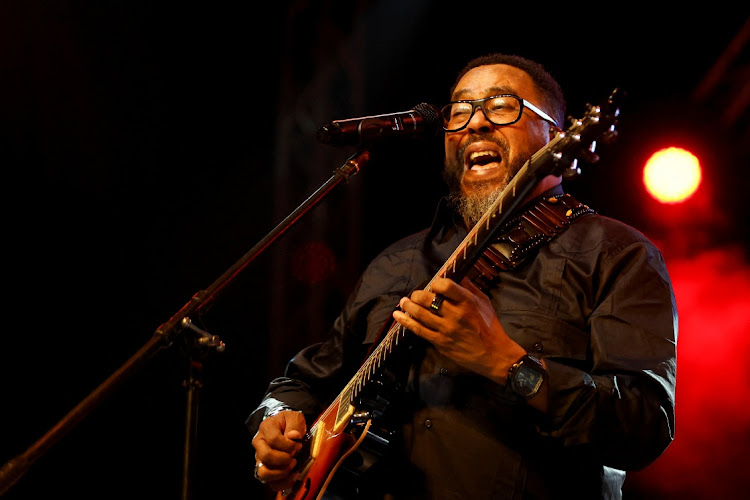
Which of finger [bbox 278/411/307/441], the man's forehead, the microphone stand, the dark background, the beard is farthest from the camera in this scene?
the dark background

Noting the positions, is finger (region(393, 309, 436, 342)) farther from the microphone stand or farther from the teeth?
the teeth

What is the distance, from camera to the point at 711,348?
346 centimetres

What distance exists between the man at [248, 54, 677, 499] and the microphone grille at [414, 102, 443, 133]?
462mm

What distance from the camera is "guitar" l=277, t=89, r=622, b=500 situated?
5.02 feet

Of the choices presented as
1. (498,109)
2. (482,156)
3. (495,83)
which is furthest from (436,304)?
(495,83)

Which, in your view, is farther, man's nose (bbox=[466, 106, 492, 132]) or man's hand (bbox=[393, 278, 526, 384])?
man's nose (bbox=[466, 106, 492, 132])

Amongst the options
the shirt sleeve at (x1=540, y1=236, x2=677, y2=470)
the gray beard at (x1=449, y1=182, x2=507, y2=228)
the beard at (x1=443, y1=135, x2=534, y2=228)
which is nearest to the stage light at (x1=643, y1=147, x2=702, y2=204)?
the beard at (x1=443, y1=135, x2=534, y2=228)

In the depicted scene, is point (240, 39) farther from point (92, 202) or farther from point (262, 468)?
point (262, 468)

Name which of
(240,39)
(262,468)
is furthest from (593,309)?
(240,39)

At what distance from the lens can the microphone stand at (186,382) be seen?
147 cm

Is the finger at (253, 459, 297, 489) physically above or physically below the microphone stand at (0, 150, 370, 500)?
→ below

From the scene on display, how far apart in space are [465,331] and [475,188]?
3.74 feet

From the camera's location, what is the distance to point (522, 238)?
7.18ft

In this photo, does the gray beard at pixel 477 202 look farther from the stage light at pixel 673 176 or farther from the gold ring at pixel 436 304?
the stage light at pixel 673 176
